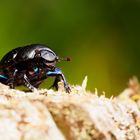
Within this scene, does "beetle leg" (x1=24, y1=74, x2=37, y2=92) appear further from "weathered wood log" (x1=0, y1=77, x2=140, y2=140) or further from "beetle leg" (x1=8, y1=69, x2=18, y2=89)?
"weathered wood log" (x1=0, y1=77, x2=140, y2=140)

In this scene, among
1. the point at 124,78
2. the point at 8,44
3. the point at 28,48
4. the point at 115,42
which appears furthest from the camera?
the point at 115,42

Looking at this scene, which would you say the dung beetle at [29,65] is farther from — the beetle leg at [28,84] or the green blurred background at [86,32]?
the green blurred background at [86,32]

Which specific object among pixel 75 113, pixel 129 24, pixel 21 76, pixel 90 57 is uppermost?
pixel 129 24

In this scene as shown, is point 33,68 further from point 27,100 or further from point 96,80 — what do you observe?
point 96,80

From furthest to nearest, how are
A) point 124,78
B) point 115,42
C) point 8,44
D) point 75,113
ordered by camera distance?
point 115,42 < point 124,78 < point 8,44 < point 75,113

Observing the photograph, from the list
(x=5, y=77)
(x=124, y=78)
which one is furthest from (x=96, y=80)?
(x=5, y=77)

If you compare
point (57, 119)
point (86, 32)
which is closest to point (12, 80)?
point (57, 119)

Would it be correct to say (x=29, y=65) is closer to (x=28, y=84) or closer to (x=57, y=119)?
(x=28, y=84)
